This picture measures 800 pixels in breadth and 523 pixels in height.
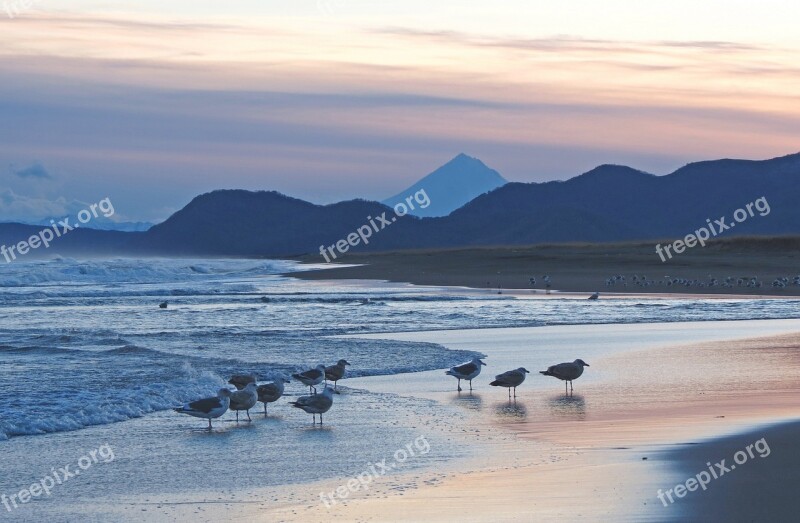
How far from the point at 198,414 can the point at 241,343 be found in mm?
10109

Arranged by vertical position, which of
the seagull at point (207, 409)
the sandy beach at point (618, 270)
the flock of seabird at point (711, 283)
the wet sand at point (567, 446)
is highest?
the sandy beach at point (618, 270)

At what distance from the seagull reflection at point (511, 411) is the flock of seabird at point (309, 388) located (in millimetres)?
745

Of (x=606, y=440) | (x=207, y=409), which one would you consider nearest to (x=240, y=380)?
(x=207, y=409)

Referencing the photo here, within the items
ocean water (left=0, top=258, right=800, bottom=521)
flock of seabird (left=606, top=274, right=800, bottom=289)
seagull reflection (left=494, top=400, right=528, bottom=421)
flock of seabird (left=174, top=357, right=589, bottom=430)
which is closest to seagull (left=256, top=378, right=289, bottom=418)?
flock of seabird (left=174, top=357, right=589, bottom=430)

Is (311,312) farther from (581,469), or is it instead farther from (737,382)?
(581,469)

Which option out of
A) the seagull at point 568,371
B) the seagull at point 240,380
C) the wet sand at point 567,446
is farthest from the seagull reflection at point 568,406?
the seagull at point 240,380

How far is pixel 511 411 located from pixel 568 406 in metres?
0.74

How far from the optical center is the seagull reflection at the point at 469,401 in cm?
1373

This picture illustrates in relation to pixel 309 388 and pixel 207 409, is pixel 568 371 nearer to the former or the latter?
pixel 309 388

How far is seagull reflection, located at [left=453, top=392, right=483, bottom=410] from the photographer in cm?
1373

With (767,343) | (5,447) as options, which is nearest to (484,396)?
(5,447)

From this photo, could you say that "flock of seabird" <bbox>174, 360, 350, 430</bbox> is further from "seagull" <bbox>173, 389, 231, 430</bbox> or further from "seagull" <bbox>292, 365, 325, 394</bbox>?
"seagull" <bbox>292, 365, 325, 394</bbox>

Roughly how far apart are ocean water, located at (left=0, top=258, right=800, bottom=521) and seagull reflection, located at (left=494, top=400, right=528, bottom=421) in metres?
0.61

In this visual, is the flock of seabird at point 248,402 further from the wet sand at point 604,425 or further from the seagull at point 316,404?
the wet sand at point 604,425
